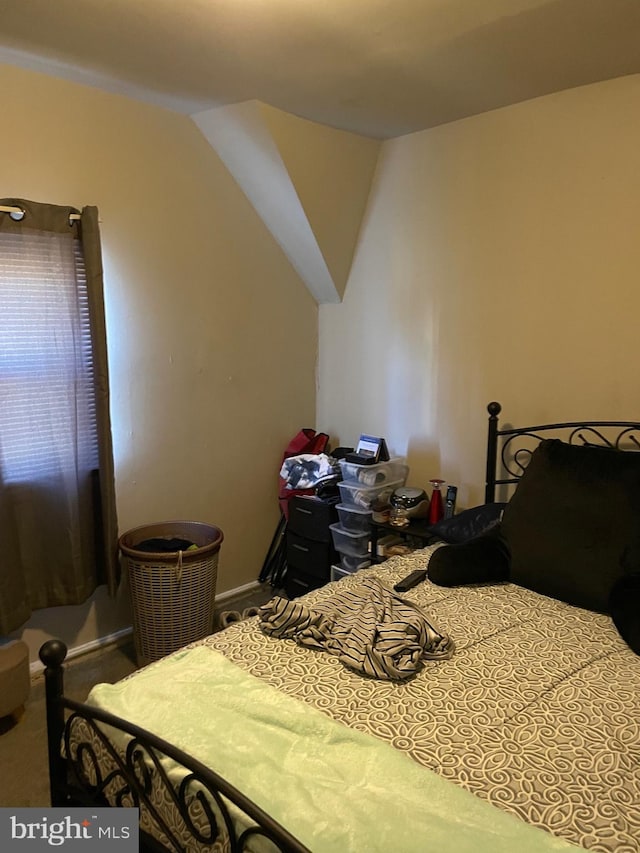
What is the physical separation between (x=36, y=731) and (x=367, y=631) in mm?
1490

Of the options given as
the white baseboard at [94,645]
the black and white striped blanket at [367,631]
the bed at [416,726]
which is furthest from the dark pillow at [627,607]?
the white baseboard at [94,645]

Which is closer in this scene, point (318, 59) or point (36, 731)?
point (318, 59)

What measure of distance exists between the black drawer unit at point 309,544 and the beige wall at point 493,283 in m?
0.53

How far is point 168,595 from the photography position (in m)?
2.80

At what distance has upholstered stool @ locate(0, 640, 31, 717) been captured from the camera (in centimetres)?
236

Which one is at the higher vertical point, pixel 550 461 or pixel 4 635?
pixel 550 461

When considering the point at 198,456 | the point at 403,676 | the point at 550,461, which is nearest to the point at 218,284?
the point at 198,456

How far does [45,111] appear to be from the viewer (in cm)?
259

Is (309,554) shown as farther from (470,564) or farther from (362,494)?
(470,564)

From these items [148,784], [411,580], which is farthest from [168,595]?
[148,784]

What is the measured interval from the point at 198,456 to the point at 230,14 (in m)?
2.01

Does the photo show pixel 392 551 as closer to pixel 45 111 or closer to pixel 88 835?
pixel 88 835

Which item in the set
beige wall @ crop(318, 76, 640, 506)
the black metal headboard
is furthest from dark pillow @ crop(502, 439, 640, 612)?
beige wall @ crop(318, 76, 640, 506)

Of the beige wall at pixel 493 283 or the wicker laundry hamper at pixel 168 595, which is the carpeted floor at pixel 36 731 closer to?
the wicker laundry hamper at pixel 168 595
